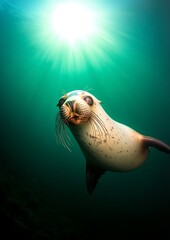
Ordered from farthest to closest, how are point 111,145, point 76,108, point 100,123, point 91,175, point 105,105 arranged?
point 105,105, point 91,175, point 111,145, point 100,123, point 76,108

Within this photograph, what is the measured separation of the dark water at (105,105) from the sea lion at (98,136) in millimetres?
1771

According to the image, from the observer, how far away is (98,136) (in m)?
2.70

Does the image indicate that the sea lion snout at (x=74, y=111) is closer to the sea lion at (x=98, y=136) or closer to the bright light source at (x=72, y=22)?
the sea lion at (x=98, y=136)

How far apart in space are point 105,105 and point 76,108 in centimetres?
1302

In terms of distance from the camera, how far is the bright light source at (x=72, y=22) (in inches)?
279

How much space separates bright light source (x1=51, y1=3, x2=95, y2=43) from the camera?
708cm

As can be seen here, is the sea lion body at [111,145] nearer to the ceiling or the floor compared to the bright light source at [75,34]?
nearer to the floor

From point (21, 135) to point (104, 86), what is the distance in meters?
7.52

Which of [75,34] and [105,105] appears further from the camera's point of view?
[105,105]

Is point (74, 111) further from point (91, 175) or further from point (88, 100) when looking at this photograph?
point (91, 175)

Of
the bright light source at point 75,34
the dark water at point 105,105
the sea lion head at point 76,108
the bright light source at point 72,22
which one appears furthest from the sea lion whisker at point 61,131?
the bright light source at point 72,22

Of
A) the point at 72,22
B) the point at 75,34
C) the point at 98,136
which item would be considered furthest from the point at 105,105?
the point at 98,136

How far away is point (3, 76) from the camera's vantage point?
1603 cm

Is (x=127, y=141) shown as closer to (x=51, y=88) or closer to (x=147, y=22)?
(x=147, y=22)
